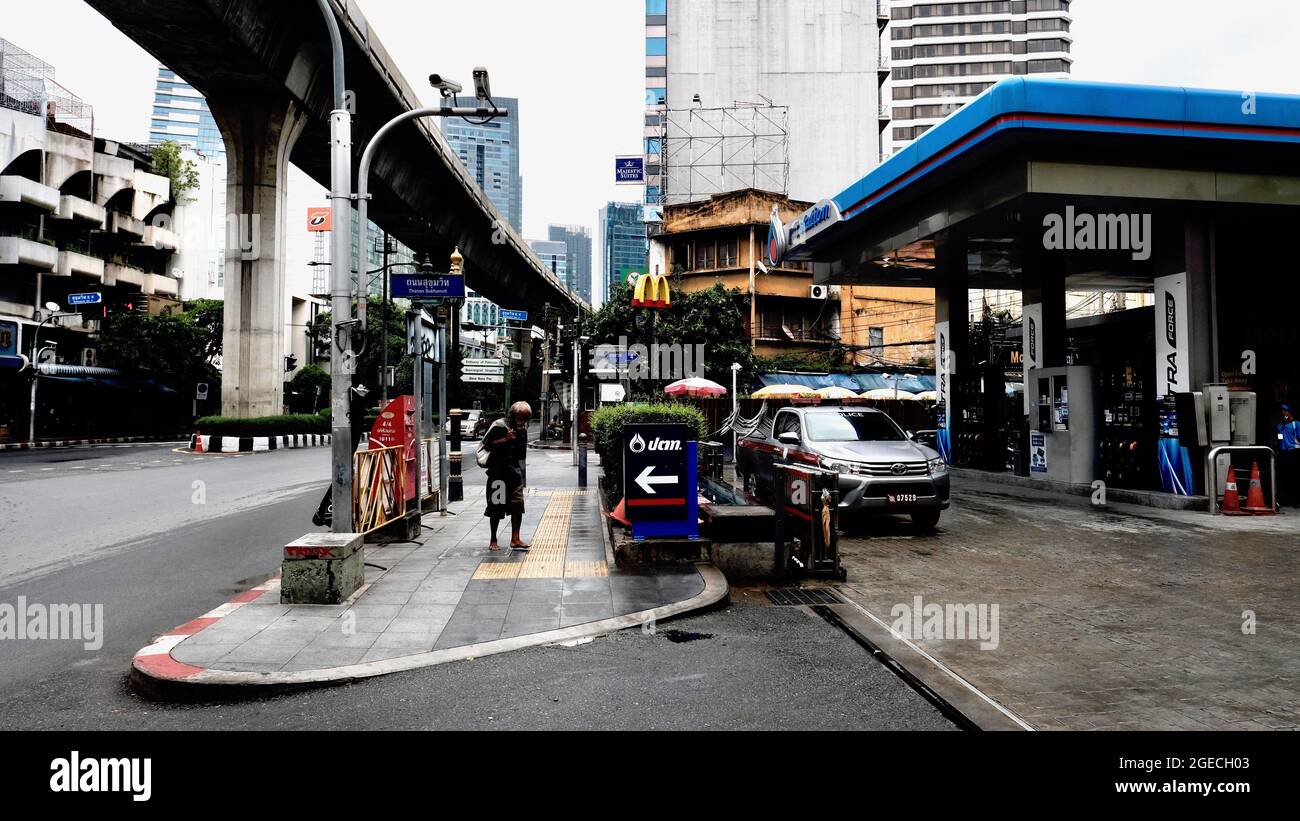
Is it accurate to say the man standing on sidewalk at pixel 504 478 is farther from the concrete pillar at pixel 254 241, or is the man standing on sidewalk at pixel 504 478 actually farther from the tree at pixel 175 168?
the tree at pixel 175 168

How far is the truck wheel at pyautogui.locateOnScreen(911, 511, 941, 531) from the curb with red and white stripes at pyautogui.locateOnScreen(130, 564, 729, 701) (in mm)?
5805

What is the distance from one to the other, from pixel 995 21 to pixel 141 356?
8161 cm

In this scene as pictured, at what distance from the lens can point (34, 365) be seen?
3625cm

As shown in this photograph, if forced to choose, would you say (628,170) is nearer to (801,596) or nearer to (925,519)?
(925,519)

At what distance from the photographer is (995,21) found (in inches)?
3211

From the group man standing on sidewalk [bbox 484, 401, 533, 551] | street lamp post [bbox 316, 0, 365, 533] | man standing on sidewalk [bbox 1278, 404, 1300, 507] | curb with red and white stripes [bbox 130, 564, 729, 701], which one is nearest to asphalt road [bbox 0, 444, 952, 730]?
curb with red and white stripes [bbox 130, 564, 729, 701]

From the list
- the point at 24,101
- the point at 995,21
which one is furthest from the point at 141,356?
the point at 995,21

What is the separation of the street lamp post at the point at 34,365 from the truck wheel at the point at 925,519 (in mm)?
37362

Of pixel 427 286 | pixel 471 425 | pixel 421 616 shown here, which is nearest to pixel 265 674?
pixel 421 616

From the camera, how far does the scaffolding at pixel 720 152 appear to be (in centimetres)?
4719

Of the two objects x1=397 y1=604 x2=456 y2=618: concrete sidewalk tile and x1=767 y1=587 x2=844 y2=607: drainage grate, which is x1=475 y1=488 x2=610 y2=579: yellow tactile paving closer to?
x1=397 y1=604 x2=456 y2=618: concrete sidewalk tile

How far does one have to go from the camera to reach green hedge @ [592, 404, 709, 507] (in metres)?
11.1

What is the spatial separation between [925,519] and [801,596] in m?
4.68

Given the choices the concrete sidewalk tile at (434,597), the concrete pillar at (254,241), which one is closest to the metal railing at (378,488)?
the concrete sidewalk tile at (434,597)
